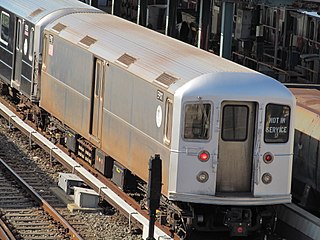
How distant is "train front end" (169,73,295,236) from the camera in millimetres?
13250

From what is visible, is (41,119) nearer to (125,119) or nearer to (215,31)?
(125,119)

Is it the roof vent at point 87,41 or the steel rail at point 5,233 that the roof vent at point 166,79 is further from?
the roof vent at point 87,41

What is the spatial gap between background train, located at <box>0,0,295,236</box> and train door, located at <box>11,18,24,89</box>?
4.17 metres

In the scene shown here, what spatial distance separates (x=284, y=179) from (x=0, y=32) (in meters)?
11.6

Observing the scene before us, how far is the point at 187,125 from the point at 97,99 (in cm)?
377

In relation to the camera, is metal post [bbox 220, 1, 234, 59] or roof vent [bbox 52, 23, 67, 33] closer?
roof vent [bbox 52, 23, 67, 33]

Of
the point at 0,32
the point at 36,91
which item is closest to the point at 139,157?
the point at 36,91

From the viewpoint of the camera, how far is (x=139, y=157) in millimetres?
14703

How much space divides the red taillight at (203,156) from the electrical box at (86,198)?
307cm

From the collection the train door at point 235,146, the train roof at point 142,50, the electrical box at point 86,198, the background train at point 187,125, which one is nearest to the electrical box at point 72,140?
the background train at point 187,125

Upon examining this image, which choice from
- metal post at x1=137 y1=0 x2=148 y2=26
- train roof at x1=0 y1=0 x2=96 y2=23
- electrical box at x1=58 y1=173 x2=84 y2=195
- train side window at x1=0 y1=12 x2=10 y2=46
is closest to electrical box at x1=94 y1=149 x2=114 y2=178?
electrical box at x1=58 y1=173 x2=84 y2=195

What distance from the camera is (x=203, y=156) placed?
1330 cm

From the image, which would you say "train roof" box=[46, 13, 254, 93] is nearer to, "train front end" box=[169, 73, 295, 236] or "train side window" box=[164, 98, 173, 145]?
"train side window" box=[164, 98, 173, 145]

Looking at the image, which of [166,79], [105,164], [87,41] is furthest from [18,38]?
[166,79]
